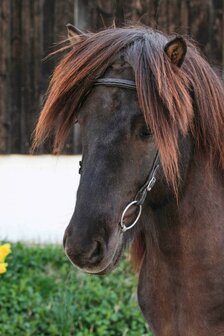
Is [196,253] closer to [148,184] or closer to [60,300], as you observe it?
[148,184]

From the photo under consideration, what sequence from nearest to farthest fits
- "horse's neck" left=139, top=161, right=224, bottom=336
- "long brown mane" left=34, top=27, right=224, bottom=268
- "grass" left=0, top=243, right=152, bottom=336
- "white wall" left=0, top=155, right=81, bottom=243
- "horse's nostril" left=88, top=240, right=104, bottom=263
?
A: "horse's nostril" left=88, top=240, right=104, bottom=263, "long brown mane" left=34, top=27, right=224, bottom=268, "horse's neck" left=139, top=161, right=224, bottom=336, "grass" left=0, top=243, right=152, bottom=336, "white wall" left=0, top=155, right=81, bottom=243

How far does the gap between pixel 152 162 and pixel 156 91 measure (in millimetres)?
283

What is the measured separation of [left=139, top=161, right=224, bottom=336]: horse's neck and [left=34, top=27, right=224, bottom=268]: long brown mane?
6.1 inches

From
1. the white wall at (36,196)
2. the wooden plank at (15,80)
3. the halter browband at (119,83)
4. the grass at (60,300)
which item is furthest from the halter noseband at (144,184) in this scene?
the wooden plank at (15,80)

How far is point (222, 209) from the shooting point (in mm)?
3713

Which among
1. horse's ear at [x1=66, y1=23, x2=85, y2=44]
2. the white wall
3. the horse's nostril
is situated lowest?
the white wall

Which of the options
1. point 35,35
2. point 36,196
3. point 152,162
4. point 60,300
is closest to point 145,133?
point 152,162

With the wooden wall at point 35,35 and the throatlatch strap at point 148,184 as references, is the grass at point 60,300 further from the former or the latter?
the throatlatch strap at point 148,184

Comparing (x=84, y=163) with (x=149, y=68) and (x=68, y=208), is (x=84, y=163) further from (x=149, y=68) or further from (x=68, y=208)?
(x=68, y=208)

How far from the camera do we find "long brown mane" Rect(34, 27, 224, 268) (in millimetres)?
3369

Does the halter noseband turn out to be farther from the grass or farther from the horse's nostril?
the grass

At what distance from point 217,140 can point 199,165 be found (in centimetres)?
13

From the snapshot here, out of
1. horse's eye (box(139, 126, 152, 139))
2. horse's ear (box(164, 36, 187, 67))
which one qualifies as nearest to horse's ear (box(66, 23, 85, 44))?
horse's ear (box(164, 36, 187, 67))

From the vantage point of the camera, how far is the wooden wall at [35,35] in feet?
24.7
